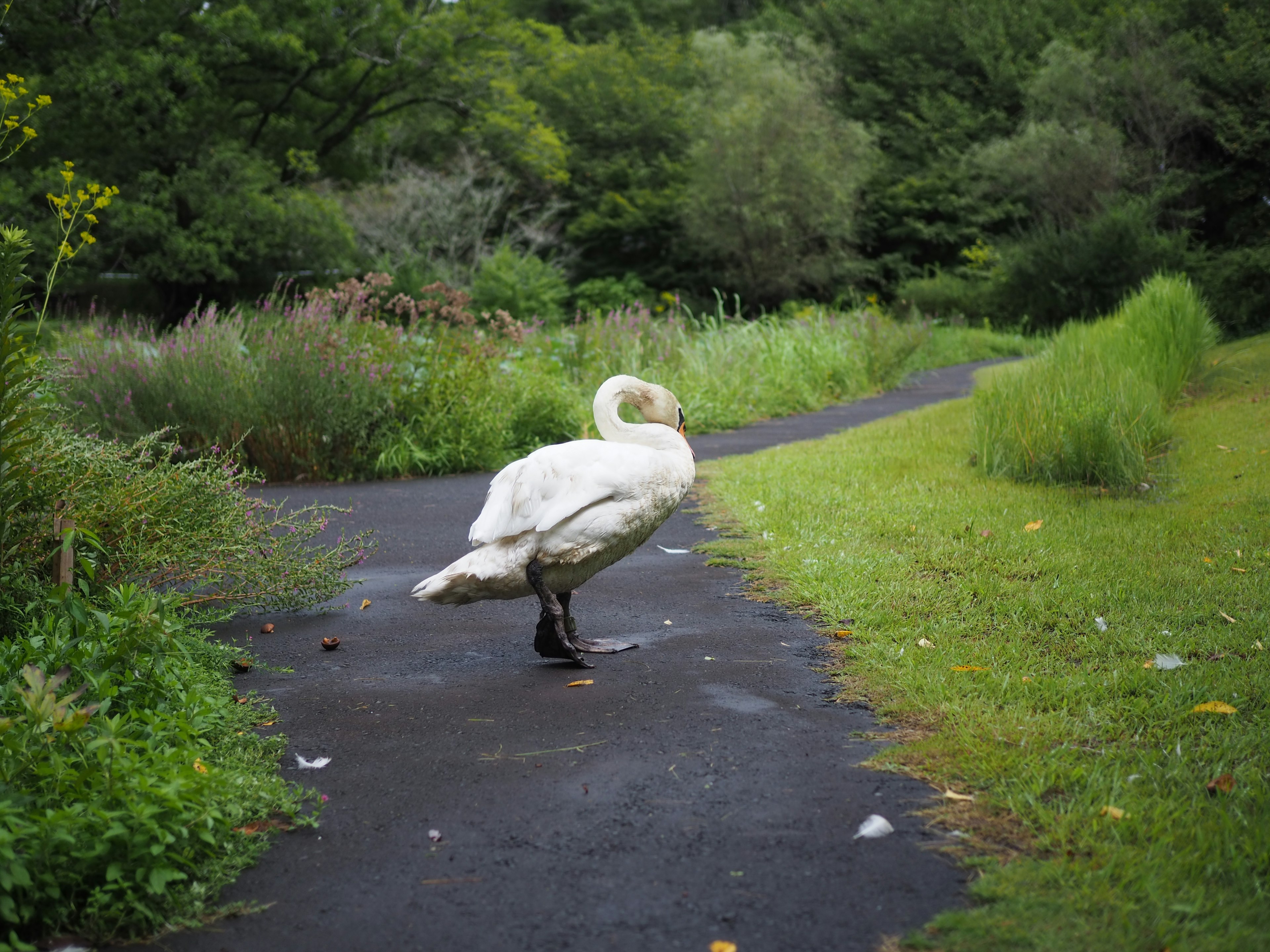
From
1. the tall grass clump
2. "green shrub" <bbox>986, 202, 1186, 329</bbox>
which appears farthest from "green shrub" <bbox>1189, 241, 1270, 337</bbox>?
the tall grass clump

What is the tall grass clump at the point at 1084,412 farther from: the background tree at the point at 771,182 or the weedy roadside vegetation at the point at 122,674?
the background tree at the point at 771,182

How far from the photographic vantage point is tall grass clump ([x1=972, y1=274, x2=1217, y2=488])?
7.32m

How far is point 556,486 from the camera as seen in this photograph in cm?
418

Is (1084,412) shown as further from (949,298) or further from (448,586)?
(949,298)

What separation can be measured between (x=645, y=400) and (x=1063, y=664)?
208cm

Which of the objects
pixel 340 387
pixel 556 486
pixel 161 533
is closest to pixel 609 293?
pixel 340 387

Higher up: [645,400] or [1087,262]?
[1087,262]

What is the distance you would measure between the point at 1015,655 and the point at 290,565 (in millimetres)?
3306

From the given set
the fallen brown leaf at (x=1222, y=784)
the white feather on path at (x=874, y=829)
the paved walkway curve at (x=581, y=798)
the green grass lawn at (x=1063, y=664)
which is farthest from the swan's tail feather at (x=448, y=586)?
the fallen brown leaf at (x=1222, y=784)

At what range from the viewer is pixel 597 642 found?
4547 millimetres

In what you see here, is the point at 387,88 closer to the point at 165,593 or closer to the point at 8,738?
the point at 165,593

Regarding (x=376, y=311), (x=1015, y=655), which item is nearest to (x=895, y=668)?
(x=1015, y=655)

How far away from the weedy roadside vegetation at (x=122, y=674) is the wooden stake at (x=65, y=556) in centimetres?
3

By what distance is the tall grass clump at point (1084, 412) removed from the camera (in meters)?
7.32
